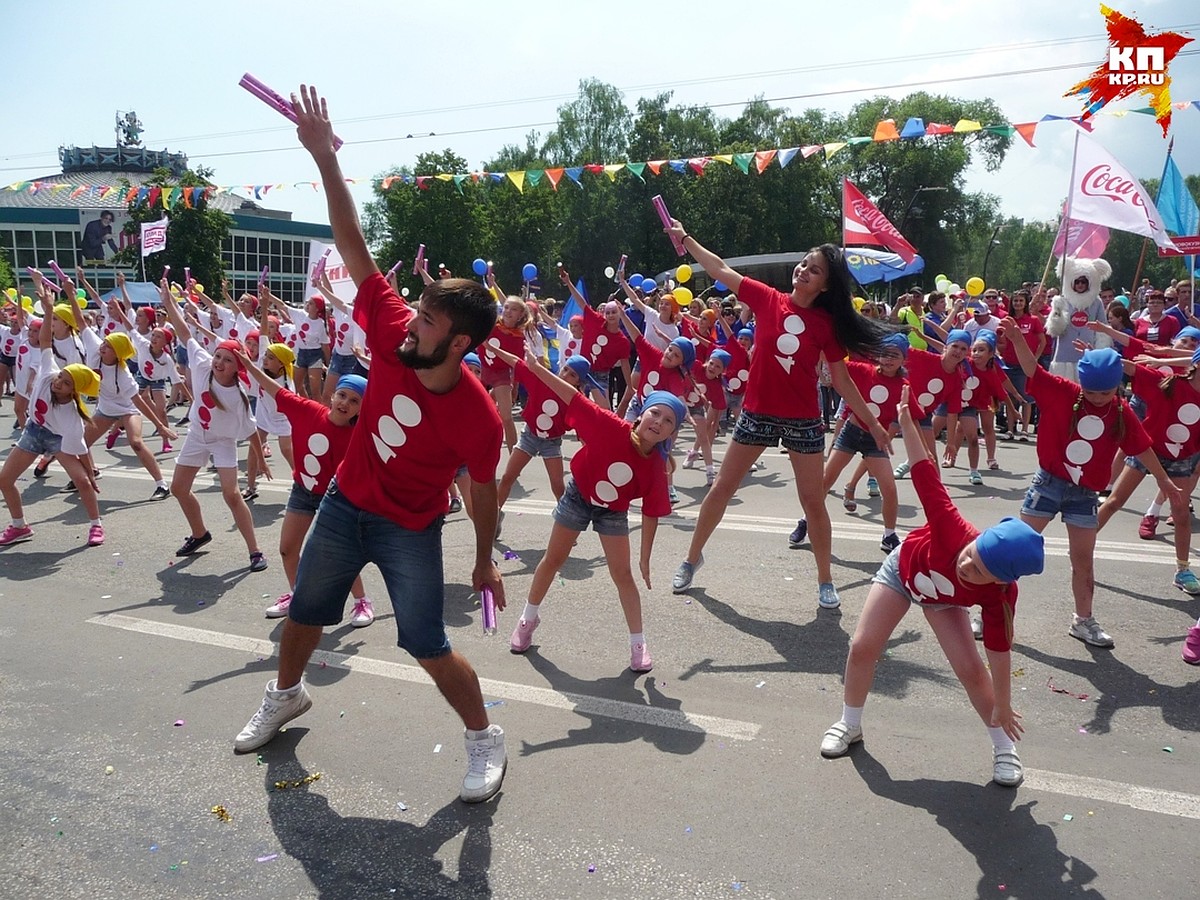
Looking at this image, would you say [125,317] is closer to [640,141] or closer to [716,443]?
[716,443]

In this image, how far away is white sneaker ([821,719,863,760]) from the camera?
12.1ft

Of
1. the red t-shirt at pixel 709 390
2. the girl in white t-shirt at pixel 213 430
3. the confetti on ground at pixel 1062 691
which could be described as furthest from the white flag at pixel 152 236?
the confetti on ground at pixel 1062 691

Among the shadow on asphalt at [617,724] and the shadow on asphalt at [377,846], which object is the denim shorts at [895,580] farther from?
the shadow on asphalt at [377,846]

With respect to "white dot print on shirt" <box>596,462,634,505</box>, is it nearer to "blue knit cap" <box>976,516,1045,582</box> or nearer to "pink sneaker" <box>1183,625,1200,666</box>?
"blue knit cap" <box>976,516,1045,582</box>

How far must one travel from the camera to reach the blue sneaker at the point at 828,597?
557 cm

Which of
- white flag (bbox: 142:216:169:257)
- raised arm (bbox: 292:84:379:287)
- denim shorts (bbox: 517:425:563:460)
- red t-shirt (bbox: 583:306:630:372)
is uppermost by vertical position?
white flag (bbox: 142:216:169:257)

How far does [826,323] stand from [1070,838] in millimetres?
3047

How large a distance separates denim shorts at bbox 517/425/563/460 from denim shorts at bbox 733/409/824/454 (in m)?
1.92

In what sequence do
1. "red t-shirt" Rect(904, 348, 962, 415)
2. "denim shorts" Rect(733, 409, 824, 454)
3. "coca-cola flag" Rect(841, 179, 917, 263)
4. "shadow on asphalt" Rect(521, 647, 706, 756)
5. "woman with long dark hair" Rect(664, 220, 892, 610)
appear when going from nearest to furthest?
"shadow on asphalt" Rect(521, 647, 706, 756)
"woman with long dark hair" Rect(664, 220, 892, 610)
"denim shorts" Rect(733, 409, 824, 454)
"red t-shirt" Rect(904, 348, 962, 415)
"coca-cola flag" Rect(841, 179, 917, 263)

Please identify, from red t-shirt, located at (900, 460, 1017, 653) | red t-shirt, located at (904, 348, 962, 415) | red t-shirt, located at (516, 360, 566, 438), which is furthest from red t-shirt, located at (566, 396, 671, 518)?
red t-shirt, located at (904, 348, 962, 415)

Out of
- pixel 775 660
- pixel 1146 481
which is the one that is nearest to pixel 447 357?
pixel 775 660

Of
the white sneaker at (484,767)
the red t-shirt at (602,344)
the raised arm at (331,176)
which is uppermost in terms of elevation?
the raised arm at (331,176)

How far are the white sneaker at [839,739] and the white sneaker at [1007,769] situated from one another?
536mm

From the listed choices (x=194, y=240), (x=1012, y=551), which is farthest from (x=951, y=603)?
(x=194, y=240)
